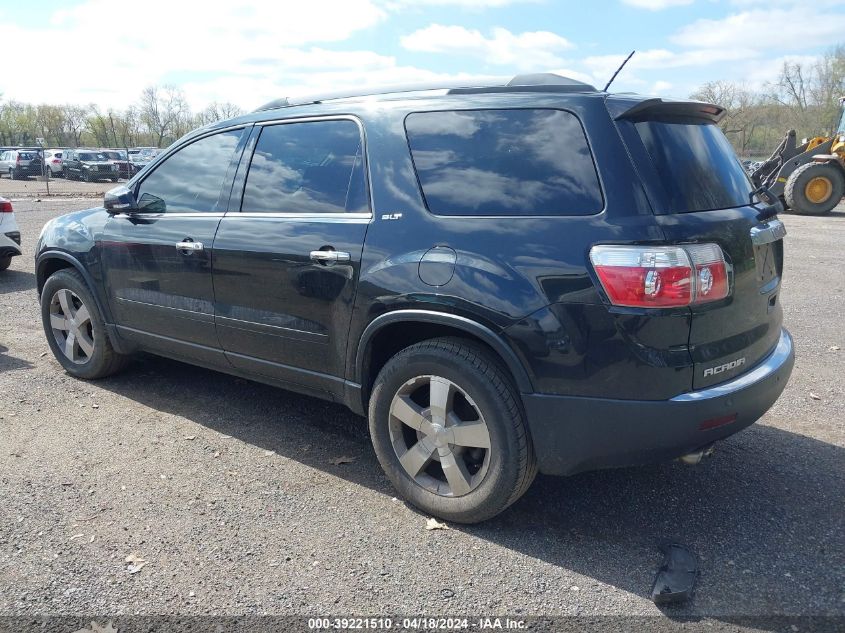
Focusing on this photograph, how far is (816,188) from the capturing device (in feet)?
59.3

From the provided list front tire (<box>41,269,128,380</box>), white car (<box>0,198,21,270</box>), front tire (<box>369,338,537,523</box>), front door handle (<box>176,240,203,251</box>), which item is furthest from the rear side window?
white car (<box>0,198,21,270</box>)

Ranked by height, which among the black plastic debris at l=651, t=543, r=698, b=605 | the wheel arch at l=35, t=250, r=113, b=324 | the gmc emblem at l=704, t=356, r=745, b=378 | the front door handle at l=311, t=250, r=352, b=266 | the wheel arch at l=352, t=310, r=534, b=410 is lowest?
the black plastic debris at l=651, t=543, r=698, b=605

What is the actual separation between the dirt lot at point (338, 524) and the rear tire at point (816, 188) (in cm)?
1555

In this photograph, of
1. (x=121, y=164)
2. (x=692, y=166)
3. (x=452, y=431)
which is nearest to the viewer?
(x=692, y=166)

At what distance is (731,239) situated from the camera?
2.84 meters

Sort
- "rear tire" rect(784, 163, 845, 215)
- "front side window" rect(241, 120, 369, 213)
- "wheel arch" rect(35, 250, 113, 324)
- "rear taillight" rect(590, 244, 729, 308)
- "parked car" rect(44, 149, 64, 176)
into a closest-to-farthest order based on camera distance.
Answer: "rear taillight" rect(590, 244, 729, 308) < "front side window" rect(241, 120, 369, 213) < "wheel arch" rect(35, 250, 113, 324) < "rear tire" rect(784, 163, 845, 215) < "parked car" rect(44, 149, 64, 176)

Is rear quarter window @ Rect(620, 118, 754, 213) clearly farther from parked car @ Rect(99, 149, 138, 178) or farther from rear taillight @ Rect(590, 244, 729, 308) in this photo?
parked car @ Rect(99, 149, 138, 178)

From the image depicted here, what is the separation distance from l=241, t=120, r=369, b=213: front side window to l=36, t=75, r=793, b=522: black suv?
1 cm

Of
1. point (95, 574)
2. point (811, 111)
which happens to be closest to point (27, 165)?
point (95, 574)

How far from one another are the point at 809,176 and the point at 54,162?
34684mm

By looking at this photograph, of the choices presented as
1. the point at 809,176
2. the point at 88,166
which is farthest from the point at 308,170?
the point at 88,166

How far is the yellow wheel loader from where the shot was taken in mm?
17891

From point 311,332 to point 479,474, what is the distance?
3.72 ft

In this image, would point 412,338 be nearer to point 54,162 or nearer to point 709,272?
point 709,272
